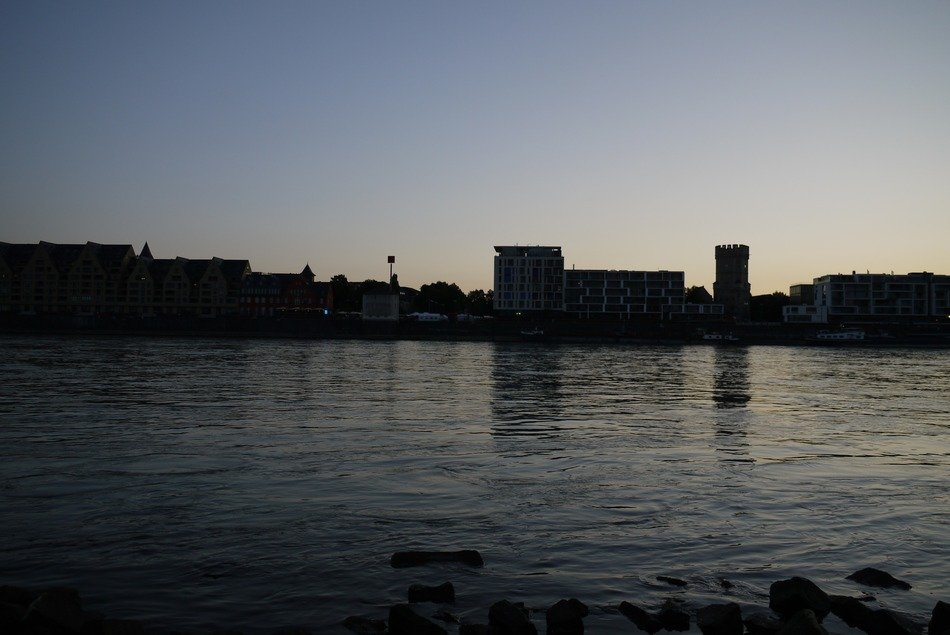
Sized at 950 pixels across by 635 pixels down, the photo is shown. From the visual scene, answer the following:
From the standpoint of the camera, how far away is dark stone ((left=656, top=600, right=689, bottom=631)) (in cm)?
872

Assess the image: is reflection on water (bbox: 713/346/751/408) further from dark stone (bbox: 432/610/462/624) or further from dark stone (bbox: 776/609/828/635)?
dark stone (bbox: 432/610/462/624)

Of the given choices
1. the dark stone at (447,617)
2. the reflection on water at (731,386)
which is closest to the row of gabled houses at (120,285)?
the reflection on water at (731,386)

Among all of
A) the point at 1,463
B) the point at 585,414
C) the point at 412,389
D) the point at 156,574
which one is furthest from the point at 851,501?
the point at 412,389

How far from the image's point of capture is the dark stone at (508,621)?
8.18 metres

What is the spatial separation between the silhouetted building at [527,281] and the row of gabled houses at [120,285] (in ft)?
146

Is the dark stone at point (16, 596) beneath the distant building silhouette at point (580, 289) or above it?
beneath

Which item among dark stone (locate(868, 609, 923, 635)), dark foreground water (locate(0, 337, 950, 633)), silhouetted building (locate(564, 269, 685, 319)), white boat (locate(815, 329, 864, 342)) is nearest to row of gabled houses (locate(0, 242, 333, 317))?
silhouetted building (locate(564, 269, 685, 319))

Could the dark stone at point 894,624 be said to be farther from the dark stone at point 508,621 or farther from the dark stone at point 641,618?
the dark stone at point 508,621

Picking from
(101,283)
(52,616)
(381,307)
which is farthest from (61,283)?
(52,616)

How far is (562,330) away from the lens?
146625 mm

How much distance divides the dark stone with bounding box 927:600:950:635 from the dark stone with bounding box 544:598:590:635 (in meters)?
3.86

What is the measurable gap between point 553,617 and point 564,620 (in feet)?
0.42

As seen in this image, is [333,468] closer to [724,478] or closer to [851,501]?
[724,478]

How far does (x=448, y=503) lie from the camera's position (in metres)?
14.6
